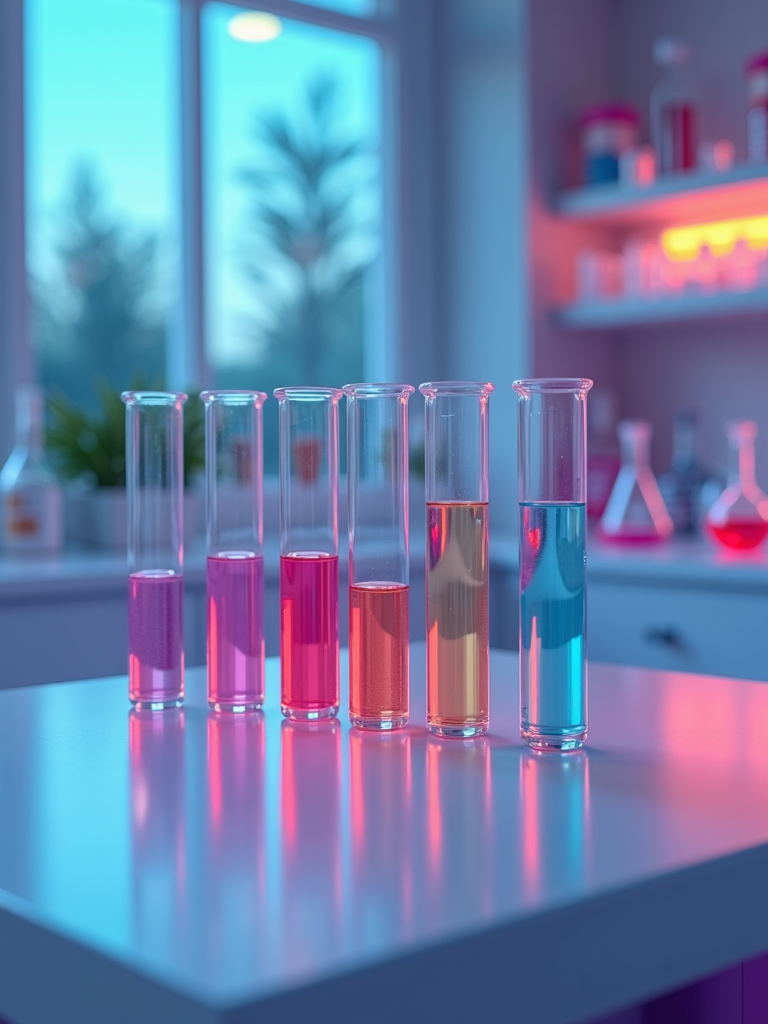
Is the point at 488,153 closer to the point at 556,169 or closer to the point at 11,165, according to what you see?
the point at 556,169

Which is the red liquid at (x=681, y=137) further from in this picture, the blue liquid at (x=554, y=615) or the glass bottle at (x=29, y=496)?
the blue liquid at (x=554, y=615)

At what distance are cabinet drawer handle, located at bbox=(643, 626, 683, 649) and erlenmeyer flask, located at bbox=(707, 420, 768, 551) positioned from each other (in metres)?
0.28

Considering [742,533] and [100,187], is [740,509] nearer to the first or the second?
[742,533]

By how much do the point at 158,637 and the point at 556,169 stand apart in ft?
7.39

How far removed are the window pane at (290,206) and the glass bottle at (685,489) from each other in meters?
0.85

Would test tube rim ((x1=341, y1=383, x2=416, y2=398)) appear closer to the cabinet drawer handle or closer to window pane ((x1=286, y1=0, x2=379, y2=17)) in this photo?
the cabinet drawer handle

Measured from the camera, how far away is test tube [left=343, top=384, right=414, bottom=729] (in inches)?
33.4

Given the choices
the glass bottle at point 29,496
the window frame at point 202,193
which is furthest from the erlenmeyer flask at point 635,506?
the glass bottle at point 29,496

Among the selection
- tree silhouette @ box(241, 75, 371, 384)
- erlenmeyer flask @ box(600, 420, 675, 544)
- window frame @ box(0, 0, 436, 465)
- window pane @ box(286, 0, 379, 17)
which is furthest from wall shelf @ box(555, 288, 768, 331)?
window pane @ box(286, 0, 379, 17)

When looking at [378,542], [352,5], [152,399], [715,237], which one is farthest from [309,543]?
[352,5]

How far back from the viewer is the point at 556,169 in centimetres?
294

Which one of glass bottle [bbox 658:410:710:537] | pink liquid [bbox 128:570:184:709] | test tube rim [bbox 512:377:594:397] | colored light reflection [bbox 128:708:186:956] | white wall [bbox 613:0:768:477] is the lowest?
colored light reflection [bbox 128:708:186:956]

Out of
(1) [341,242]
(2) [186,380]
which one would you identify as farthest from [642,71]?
(2) [186,380]

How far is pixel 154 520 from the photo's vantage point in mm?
953
